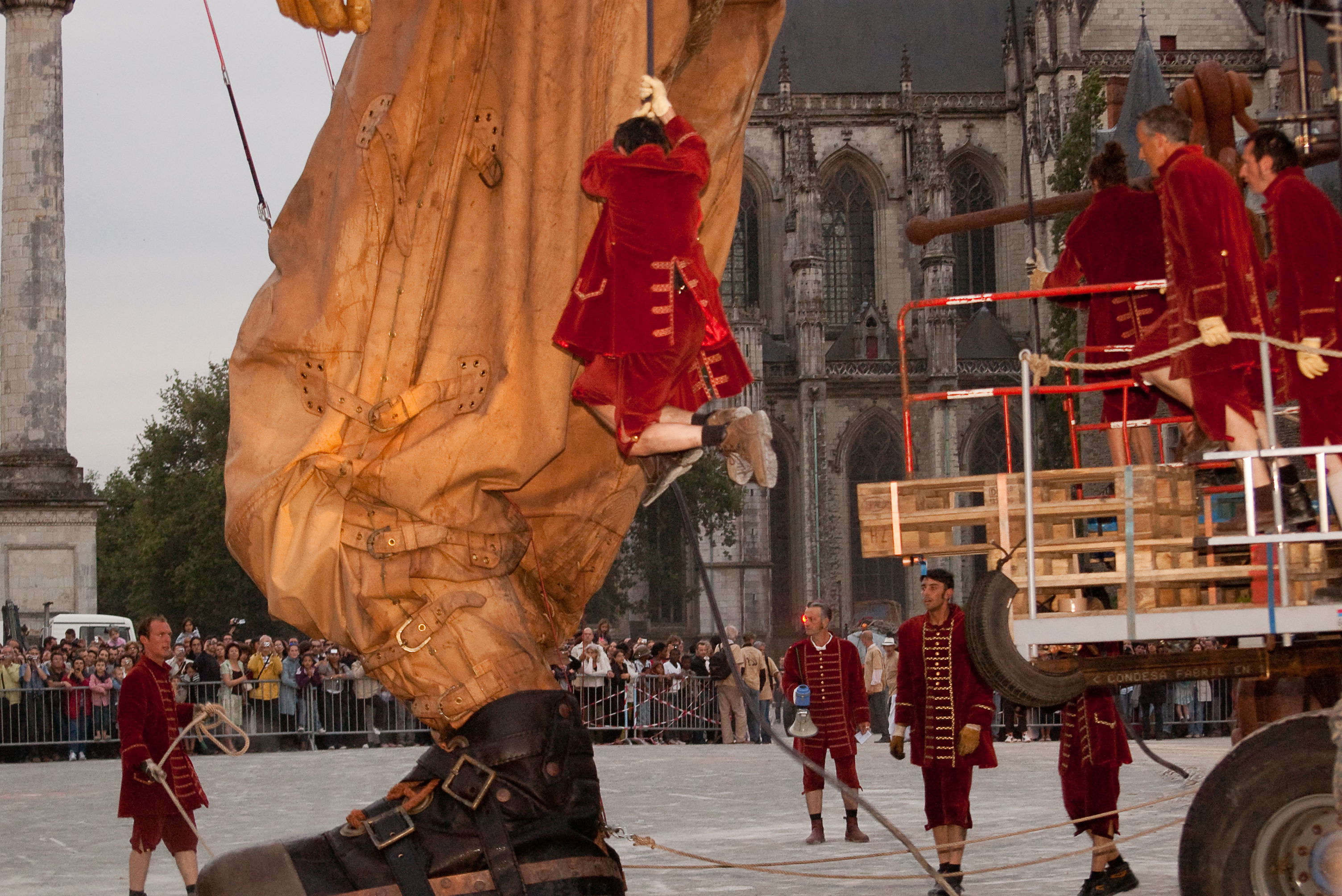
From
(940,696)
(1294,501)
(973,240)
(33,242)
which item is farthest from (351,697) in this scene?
(973,240)

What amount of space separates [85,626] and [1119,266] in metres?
24.6

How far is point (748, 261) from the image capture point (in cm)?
5903

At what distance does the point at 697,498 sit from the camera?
51.0 m

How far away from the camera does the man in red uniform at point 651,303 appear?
13.3 ft

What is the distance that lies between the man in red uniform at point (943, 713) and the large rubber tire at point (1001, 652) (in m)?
4.27

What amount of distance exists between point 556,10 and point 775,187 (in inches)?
2160

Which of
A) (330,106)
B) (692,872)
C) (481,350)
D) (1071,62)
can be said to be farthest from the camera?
(1071,62)

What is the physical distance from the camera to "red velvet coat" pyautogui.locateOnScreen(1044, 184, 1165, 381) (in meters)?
7.29

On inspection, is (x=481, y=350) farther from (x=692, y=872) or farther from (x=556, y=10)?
(x=692, y=872)

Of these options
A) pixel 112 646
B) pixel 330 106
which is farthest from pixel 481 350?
pixel 112 646

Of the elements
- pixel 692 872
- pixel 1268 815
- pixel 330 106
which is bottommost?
pixel 692 872

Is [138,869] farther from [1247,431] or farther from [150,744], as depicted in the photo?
[1247,431]

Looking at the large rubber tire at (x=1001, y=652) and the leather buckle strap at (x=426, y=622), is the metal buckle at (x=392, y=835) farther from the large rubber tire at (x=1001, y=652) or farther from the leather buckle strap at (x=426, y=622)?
the large rubber tire at (x=1001, y=652)

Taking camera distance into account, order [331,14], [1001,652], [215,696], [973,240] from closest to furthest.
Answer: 1. [331,14]
2. [1001,652]
3. [215,696]
4. [973,240]
